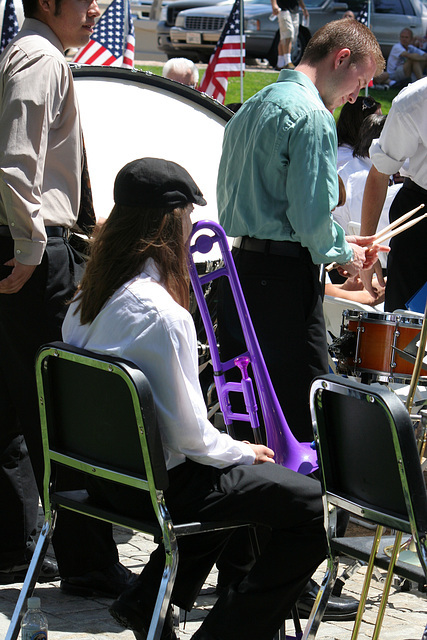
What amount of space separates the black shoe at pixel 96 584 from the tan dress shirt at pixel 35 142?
1076 millimetres

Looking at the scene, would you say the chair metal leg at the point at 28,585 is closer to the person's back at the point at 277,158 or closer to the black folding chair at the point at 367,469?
the black folding chair at the point at 367,469

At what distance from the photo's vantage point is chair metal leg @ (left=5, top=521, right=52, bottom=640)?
2.49 metres

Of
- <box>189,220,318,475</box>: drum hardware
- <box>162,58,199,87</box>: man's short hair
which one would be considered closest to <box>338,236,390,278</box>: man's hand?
<box>189,220,318,475</box>: drum hardware

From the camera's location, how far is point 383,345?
13.4 ft

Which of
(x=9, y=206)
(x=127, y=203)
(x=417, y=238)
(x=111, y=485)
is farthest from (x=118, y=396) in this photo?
(x=417, y=238)

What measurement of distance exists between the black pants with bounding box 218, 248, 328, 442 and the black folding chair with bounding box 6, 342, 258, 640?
94 centimetres

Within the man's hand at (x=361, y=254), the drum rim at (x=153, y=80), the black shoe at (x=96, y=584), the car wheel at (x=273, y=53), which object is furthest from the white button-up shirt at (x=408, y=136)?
the car wheel at (x=273, y=53)

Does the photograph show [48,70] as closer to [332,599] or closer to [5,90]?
[5,90]

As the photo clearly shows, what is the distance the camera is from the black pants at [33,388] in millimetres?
3277

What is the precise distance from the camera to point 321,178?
10.9 feet

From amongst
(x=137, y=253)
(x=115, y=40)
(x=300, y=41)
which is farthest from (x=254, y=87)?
(x=137, y=253)

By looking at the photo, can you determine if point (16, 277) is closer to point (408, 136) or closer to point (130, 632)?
point (130, 632)

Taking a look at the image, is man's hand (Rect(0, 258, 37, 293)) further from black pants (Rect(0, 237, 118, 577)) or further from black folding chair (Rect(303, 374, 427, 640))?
black folding chair (Rect(303, 374, 427, 640))

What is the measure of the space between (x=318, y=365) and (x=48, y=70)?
1.34 meters
